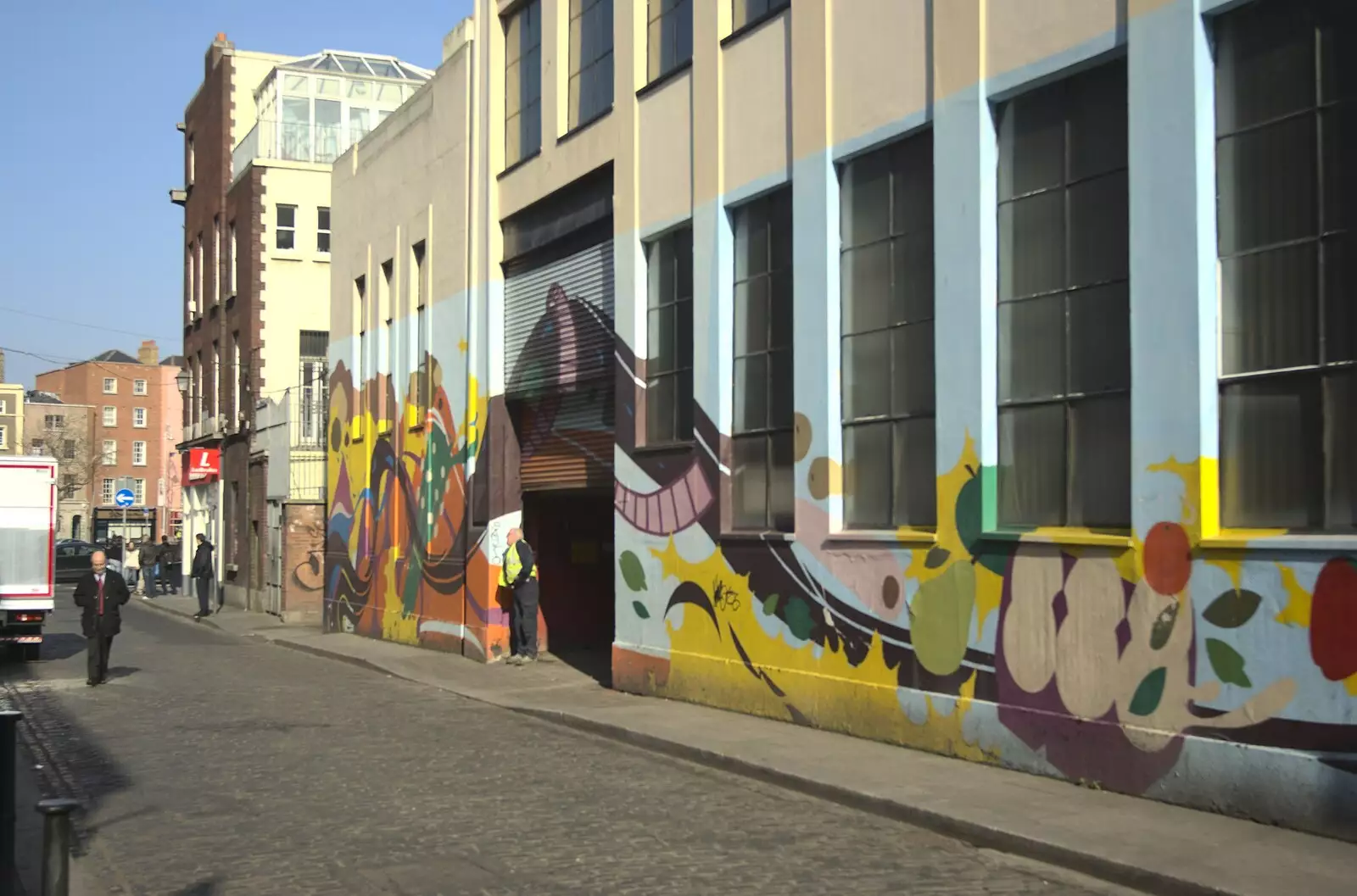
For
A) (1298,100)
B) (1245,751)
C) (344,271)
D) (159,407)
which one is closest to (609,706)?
(1245,751)

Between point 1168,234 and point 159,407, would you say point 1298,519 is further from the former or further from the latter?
point 159,407

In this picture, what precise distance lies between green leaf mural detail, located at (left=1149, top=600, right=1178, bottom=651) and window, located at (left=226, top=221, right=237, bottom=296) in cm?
3279

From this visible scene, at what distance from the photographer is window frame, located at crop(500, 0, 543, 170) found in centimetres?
1884

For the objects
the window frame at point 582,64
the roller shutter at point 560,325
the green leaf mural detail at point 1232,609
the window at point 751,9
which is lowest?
the green leaf mural detail at point 1232,609

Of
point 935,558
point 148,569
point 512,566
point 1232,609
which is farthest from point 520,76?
point 148,569

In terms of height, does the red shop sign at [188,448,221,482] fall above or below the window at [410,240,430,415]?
below

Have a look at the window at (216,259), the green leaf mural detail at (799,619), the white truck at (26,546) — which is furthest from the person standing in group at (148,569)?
the green leaf mural detail at (799,619)

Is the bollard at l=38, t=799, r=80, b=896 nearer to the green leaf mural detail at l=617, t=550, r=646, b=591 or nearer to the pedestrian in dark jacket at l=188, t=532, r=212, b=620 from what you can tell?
the green leaf mural detail at l=617, t=550, r=646, b=591

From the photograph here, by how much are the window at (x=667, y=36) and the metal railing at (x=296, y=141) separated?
853 inches

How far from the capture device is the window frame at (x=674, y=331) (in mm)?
14766

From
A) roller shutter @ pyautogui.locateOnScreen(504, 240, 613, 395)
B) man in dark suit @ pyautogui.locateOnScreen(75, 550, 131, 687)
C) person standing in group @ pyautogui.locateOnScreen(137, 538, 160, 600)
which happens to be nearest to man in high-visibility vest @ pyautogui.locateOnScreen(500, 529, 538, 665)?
roller shutter @ pyautogui.locateOnScreen(504, 240, 613, 395)

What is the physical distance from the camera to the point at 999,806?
873 centimetres

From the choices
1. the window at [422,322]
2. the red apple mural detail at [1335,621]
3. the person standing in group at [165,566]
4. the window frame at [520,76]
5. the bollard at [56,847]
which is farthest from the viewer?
the person standing in group at [165,566]

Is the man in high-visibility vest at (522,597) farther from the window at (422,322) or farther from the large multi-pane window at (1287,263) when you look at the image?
the large multi-pane window at (1287,263)
